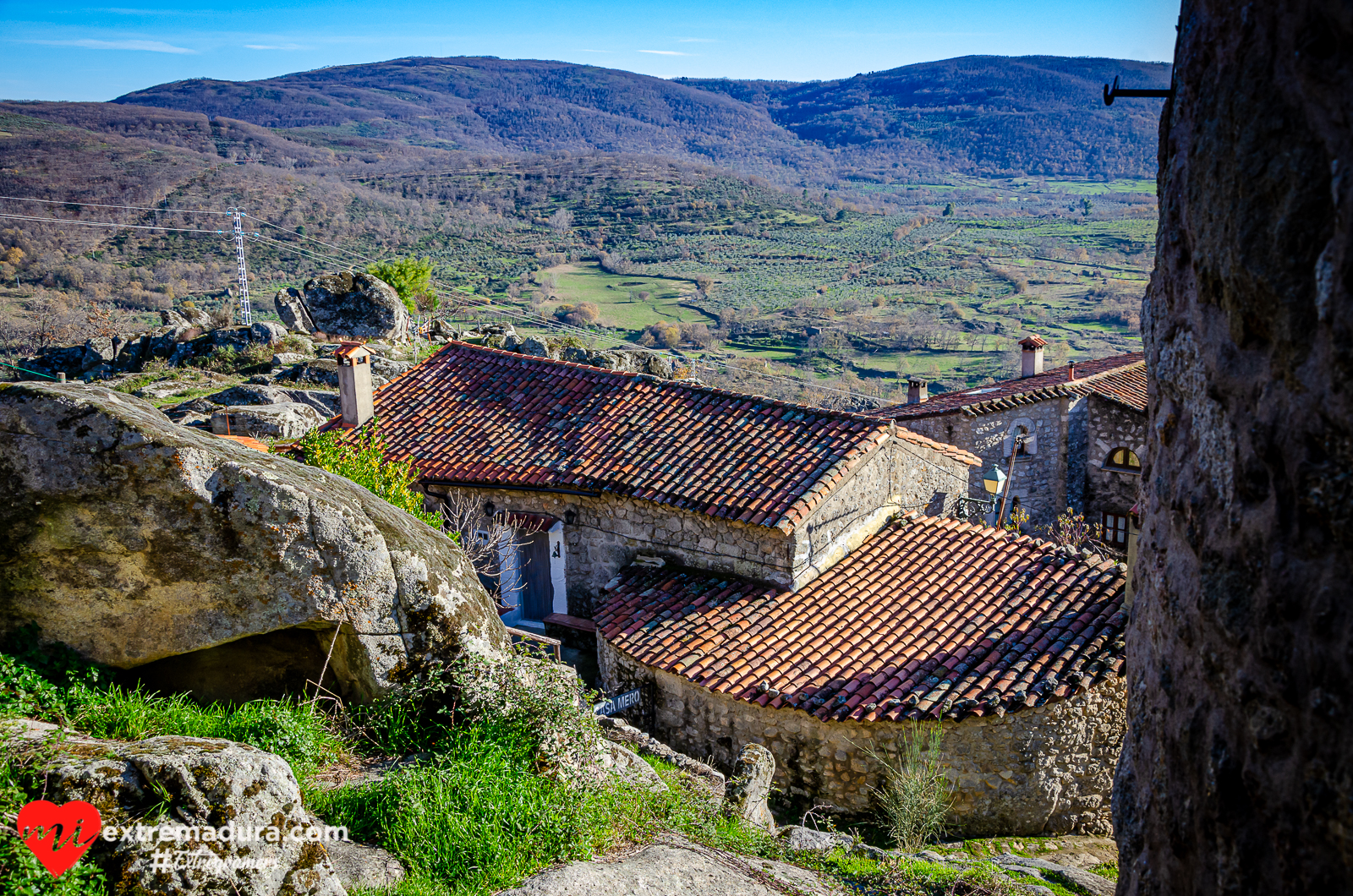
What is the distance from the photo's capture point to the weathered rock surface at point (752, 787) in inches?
297

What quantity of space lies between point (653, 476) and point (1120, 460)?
618 inches

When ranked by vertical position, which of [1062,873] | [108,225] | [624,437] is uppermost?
[108,225]

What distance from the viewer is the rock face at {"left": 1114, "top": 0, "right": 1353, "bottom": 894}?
2256 mm

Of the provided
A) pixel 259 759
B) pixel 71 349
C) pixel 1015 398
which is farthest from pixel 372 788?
pixel 71 349

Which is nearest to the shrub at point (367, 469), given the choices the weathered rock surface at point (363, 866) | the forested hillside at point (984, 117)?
the weathered rock surface at point (363, 866)

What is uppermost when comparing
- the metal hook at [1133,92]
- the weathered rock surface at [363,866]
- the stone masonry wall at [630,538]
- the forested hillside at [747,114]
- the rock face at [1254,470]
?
the forested hillside at [747,114]

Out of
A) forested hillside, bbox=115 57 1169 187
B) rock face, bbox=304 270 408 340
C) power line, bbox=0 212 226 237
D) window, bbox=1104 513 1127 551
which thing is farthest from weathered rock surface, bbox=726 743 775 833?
forested hillside, bbox=115 57 1169 187

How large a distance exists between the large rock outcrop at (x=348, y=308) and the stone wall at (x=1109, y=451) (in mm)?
19878

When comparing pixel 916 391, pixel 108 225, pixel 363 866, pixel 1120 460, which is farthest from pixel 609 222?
pixel 363 866

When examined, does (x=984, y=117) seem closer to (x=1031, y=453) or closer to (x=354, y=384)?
(x=1031, y=453)

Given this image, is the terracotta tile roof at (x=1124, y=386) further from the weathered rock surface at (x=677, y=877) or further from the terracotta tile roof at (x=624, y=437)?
the weathered rock surface at (x=677, y=877)

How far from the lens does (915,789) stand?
28.7ft

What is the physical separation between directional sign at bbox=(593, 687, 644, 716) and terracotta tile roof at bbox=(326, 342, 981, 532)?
2.56 meters

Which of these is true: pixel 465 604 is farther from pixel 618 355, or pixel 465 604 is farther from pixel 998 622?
pixel 618 355
